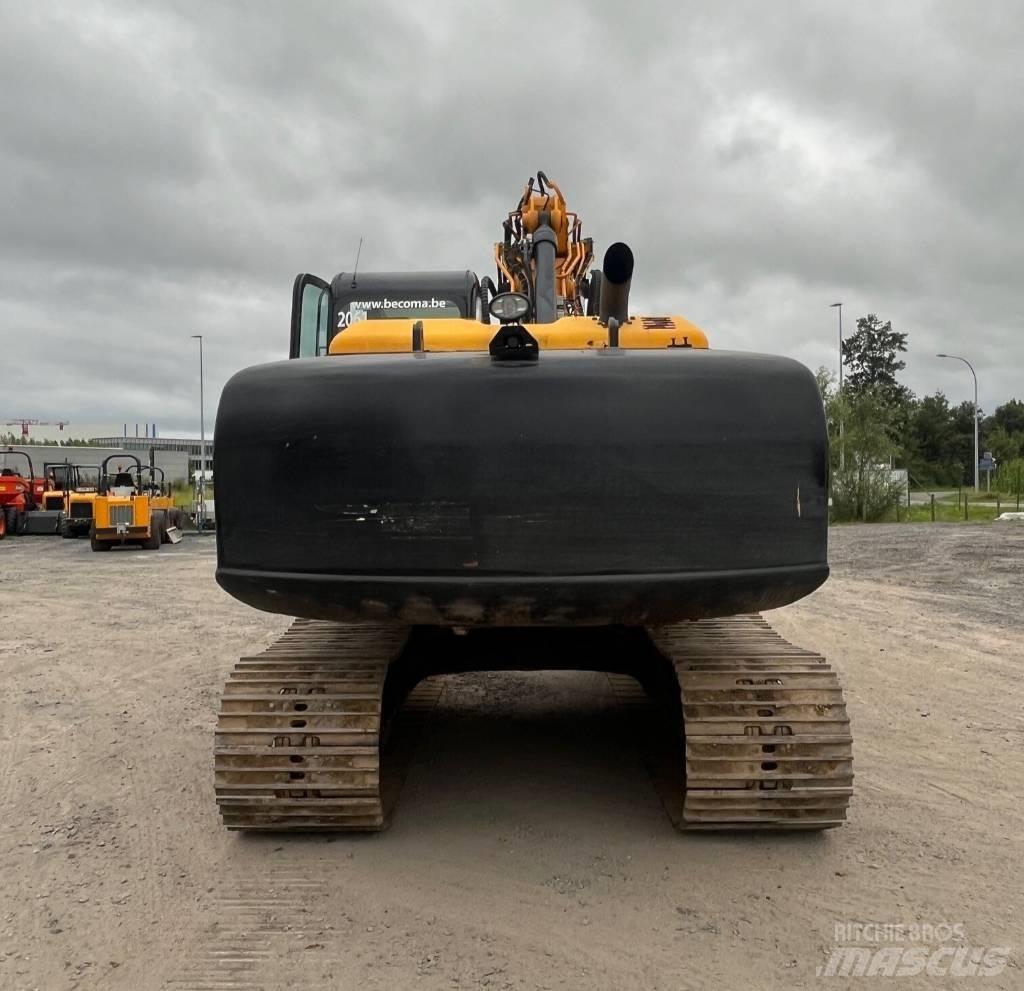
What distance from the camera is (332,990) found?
2.56m

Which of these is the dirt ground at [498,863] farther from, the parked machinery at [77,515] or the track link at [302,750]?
the parked machinery at [77,515]

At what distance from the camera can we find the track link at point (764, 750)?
3367 millimetres

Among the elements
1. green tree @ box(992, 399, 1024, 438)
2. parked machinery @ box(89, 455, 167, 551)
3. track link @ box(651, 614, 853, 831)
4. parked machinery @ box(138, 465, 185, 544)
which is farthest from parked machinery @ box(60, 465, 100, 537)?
green tree @ box(992, 399, 1024, 438)

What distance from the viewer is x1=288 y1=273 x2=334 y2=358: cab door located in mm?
5434

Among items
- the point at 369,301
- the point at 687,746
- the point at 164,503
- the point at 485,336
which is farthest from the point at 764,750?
the point at 164,503

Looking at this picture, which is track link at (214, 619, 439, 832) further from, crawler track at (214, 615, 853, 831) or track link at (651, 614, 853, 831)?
track link at (651, 614, 853, 831)

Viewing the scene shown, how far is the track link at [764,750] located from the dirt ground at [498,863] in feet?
0.48

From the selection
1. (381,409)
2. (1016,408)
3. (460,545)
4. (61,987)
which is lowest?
(61,987)

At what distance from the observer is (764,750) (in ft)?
11.2

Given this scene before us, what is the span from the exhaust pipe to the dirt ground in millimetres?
2008

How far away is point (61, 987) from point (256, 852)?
0.93 meters

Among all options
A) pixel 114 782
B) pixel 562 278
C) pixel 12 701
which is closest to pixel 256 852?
pixel 114 782

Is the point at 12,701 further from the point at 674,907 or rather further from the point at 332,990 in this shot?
the point at 674,907

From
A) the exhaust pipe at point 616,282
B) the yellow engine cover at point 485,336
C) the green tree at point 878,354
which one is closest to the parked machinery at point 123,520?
the yellow engine cover at point 485,336
